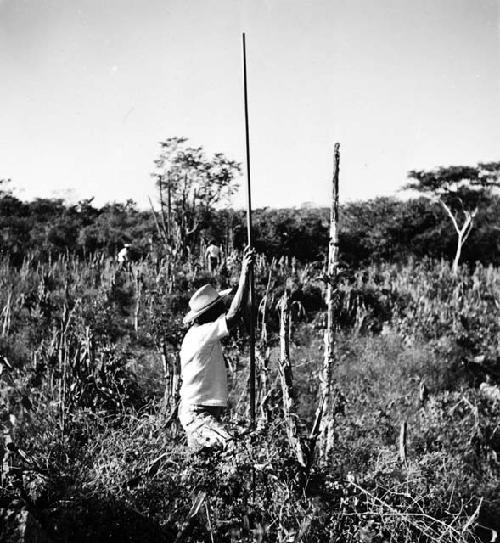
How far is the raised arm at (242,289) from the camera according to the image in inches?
119

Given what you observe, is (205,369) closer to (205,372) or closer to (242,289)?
(205,372)

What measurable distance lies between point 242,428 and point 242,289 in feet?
2.36

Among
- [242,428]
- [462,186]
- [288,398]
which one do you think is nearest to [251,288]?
[288,398]

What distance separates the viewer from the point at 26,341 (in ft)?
20.0

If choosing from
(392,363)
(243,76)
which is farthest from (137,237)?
(243,76)

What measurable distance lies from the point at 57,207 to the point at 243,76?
1714cm

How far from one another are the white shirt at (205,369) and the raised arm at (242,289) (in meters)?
0.06

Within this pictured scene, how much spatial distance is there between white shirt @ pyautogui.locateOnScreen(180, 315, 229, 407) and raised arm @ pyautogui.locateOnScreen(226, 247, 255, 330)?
57 mm

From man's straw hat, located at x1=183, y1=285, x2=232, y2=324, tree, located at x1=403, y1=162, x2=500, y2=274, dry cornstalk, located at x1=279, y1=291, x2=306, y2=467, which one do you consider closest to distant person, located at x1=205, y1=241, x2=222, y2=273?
man's straw hat, located at x1=183, y1=285, x2=232, y2=324

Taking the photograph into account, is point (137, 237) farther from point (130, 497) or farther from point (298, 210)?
point (130, 497)

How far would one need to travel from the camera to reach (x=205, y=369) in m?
3.32

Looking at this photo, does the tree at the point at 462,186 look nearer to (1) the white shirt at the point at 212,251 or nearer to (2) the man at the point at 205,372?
(1) the white shirt at the point at 212,251

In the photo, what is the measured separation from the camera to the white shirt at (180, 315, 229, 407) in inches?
130

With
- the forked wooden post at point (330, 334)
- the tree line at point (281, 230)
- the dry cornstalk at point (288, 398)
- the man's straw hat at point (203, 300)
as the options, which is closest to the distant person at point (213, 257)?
the tree line at point (281, 230)
